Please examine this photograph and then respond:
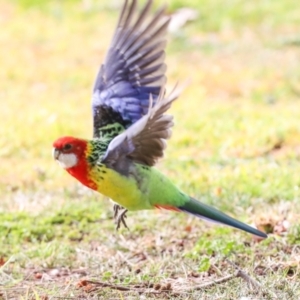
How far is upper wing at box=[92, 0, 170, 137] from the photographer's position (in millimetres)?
3762

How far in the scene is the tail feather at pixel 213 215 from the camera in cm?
340

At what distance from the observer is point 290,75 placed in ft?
25.7

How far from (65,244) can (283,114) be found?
3.11 meters

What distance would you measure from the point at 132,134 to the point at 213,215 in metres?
0.66

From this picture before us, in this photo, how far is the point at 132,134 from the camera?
305 cm

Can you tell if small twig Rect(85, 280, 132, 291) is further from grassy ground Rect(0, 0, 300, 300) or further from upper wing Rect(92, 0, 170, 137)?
upper wing Rect(92, 0, 170, 137)

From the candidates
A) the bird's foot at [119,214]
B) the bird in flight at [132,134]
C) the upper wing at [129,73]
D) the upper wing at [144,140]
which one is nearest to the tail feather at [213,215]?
the bird in flight at [132,134]

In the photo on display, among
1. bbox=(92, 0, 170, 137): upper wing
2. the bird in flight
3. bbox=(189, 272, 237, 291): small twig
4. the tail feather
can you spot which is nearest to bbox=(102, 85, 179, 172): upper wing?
the bird in flight

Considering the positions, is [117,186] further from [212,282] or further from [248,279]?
A: [248,279]

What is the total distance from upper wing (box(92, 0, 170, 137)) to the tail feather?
0.58m

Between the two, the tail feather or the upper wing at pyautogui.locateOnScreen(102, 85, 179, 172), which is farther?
the tail feather

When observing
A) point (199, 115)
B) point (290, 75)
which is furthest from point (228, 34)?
point (199, 115)

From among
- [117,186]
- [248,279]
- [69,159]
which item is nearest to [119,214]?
[117,186]

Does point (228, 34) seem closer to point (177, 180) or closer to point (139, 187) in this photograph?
point (177, 180)
